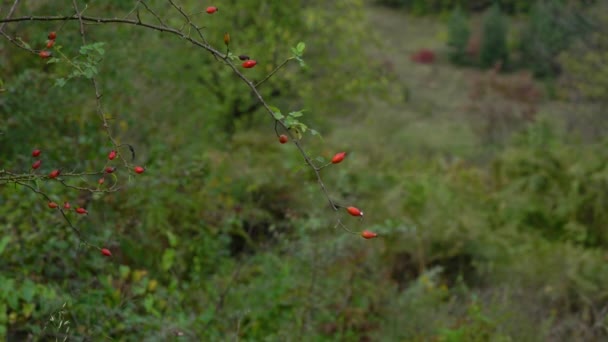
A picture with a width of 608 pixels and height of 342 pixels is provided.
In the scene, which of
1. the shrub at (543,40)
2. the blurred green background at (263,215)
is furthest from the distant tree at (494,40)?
the blurred green background at (263,215)

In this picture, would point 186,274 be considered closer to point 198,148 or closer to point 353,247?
point 353,247

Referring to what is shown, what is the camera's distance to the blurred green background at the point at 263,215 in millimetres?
3746

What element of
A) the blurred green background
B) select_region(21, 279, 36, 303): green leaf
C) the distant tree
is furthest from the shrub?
select_region(21, 279, 36, 303): green leaf

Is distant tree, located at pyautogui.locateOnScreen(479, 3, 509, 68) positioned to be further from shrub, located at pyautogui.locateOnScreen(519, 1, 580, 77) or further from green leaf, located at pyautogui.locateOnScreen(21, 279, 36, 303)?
green leaf, located at pyautogui.locateOnScreen(21, 279, 36, 303)

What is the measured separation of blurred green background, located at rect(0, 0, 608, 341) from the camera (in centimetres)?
375

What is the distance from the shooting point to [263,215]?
17.8 feet

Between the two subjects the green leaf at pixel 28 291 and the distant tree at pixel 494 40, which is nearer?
the green leaf at pixel 28 291

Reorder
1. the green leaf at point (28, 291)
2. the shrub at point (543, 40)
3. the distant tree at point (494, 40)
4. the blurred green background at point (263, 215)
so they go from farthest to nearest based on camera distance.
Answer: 1. the distant tree at point (494, 40)
2. the shrub at point (543, 40)
3. the blurred green background at point (263, 215)
4. the green leaf at point (28, 291)

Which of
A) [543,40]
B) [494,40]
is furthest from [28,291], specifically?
[494,40]

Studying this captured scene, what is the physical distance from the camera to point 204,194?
5273 millimetres

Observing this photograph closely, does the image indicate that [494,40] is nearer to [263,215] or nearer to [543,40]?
[543,40]

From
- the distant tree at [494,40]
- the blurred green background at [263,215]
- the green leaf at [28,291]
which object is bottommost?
the distant tree at [494,40]

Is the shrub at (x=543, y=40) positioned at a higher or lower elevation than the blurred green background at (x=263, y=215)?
lower

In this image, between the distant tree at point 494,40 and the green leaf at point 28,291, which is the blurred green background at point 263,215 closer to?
the green leaf at point 28,291
